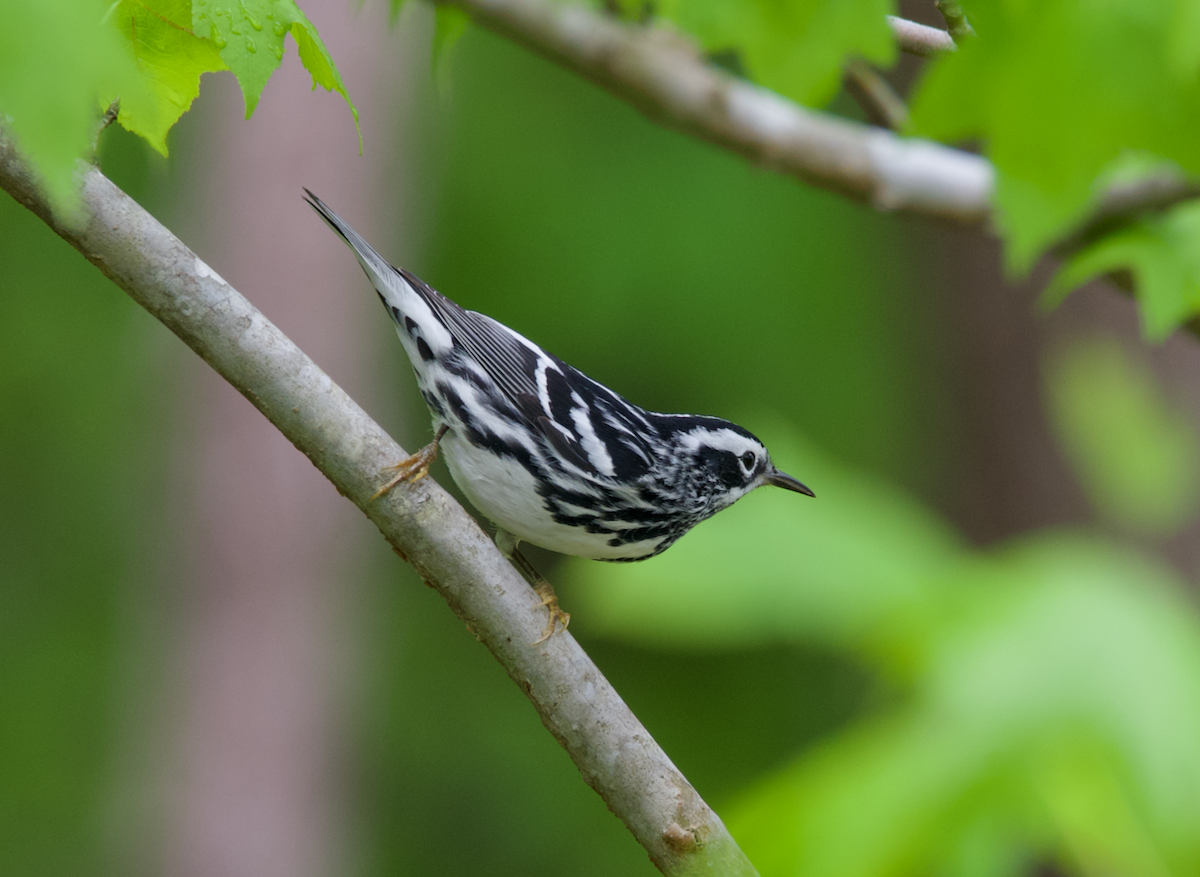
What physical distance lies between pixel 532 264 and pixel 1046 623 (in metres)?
5.46

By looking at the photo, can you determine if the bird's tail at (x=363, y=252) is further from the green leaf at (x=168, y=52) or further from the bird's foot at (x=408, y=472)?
the bird's foot at (x=408, y=472)

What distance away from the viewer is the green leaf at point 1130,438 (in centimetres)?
393

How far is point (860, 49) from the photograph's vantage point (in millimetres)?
1503

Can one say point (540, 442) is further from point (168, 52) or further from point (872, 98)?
point (872, 98)

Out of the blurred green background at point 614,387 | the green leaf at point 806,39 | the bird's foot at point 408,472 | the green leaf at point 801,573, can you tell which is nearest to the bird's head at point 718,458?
the green leaf at point 801,573

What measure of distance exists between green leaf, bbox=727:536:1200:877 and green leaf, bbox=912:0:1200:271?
0.97m

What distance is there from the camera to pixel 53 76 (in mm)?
972

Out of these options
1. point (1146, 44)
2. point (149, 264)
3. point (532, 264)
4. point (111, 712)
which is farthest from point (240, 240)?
point (1146, 44)

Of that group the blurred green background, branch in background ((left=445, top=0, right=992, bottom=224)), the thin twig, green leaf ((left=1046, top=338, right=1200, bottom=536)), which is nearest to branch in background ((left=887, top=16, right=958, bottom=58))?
the thin twig

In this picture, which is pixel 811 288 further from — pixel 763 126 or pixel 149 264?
pixel 149 264

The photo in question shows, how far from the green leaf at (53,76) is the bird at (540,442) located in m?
1.07

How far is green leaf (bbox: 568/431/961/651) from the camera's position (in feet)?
9.11

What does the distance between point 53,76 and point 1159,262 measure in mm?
2233

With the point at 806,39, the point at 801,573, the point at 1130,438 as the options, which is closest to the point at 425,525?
the point at 806,39
